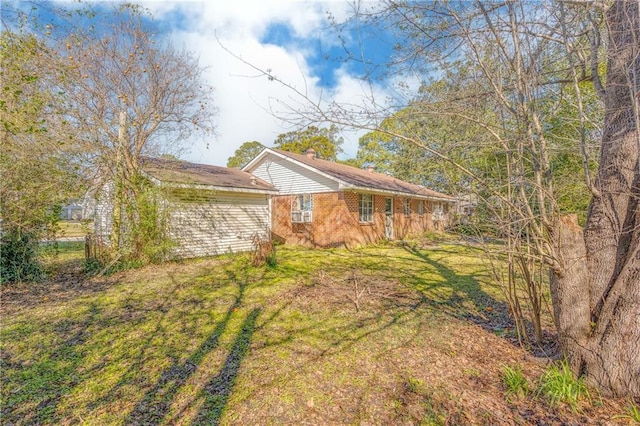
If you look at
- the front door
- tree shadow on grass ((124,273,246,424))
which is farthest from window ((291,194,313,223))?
tree shadow on grass ((124,273,246,424))

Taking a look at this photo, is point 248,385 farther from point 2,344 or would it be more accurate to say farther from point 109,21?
point 109,21

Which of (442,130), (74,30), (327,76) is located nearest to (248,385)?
(327,76)

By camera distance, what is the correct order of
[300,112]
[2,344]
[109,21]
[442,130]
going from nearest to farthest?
1. [300,112]
2. [2,344]
3. [442,130]
4. [109,21]

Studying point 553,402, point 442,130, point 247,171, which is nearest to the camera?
point 553,402

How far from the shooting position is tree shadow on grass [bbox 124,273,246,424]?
8.83ft

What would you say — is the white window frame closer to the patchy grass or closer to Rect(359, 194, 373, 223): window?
Rect(359, 194, 373, 223): window

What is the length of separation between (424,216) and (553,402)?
1675 cm

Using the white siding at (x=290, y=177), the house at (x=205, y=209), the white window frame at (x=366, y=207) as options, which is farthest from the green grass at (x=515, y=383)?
the white window frame at (x=366, y=207)

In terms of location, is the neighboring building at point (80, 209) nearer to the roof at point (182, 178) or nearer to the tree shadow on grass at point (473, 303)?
the roof at point (182, 178)

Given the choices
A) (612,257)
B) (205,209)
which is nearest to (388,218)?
(205,209)

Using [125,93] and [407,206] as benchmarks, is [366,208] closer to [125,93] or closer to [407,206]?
[407,206]

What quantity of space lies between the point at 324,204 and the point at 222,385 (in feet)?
33.7

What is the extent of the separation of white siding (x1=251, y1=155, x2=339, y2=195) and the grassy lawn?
695 centimetres

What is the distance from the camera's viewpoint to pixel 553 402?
113 inches
